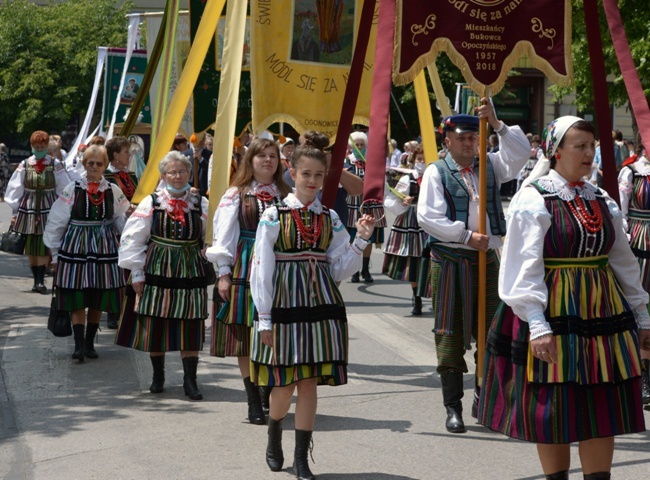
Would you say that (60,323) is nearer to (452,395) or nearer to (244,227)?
(244,227)

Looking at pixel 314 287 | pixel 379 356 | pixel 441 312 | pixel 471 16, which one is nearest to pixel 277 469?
pixel 314 287

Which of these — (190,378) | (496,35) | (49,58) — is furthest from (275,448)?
(49,58)

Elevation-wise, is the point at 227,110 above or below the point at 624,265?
above

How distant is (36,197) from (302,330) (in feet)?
27.5

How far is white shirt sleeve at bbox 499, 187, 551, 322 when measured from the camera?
463 centimetres

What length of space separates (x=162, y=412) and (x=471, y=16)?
3.32 meters

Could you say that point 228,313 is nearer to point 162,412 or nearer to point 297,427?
point 162,412

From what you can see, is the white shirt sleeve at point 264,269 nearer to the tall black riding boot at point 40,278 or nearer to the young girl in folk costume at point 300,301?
the young girl in folk costume at point 300,301

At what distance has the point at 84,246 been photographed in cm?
907

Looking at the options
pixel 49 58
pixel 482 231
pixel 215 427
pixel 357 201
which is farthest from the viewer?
pixel 49 58

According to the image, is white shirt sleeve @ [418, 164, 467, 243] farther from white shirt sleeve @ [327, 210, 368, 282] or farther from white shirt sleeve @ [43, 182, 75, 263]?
white shirt sleeve @ [43, 182, 75, 263]

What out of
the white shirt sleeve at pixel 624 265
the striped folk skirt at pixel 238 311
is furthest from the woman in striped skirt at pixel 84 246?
the white shirt sleeve at pixel 624 265

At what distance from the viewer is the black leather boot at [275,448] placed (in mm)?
5859

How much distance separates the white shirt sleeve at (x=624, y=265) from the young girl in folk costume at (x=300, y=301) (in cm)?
129
